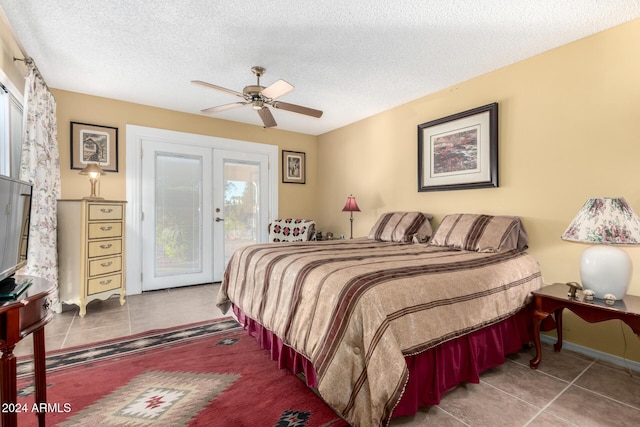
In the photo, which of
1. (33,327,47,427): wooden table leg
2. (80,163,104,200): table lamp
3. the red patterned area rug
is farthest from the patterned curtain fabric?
(33,327,47,427): wooden table leg

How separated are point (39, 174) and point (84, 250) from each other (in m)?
0.79

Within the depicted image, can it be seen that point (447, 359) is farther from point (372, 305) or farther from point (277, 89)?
point (277, 89)

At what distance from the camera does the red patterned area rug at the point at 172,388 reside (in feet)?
5.07

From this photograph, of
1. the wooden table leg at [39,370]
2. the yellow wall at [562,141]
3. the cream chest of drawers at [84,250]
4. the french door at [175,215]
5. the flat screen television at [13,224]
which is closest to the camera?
the flat screen television at [13,224]

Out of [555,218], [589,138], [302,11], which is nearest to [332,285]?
[302,11]

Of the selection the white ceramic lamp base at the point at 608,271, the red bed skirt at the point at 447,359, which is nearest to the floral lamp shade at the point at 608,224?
the white ceramic lamp base at the point at 608,271

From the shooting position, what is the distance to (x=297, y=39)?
2.41m

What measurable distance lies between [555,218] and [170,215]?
13.7ft

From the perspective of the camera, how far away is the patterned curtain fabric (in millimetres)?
2543

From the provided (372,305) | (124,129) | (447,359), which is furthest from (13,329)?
(124,129)

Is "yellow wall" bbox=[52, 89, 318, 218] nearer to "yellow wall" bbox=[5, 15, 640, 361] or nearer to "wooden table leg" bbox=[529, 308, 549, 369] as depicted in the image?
"yellow wall" bbox=[5, 15, 640, 361]

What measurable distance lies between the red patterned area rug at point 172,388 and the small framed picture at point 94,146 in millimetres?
2218

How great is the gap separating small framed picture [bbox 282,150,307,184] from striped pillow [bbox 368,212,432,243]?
6.68 ft

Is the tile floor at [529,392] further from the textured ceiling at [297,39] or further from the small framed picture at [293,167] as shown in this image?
the small framed picture at [293,167]
